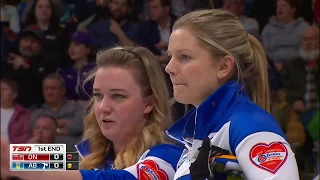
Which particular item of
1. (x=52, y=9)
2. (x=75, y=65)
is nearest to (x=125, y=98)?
(x=75, y=65)

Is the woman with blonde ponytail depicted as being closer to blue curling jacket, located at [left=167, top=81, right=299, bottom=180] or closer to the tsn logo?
blue curling jacket, located at [left=167, top=81, right=299, bottom=180]

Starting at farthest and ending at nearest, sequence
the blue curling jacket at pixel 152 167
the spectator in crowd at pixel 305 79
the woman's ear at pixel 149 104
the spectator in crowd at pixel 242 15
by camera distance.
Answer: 1. the spectator in crowd at pixel 242 15
2. the spectator in crowd at pixel 305 79
3. the woman's ear at pixel 149 104
4. the blue curling jacket at pixel 152 167

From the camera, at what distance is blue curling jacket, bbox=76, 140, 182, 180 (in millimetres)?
2114

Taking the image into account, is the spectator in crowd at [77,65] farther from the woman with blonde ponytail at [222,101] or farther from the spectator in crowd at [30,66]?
the woman with blonde ponytail at [222,101]

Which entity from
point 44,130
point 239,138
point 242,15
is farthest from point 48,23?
point 239,138

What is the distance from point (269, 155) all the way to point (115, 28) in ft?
15.2

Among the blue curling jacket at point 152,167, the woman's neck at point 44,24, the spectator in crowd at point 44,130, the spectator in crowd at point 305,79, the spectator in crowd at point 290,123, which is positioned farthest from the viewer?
the woman's neck at point 44,24

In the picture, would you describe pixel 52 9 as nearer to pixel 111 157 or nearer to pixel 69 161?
pixel 111 157

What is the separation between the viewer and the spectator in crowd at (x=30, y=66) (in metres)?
6.31

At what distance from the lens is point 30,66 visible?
6.44 meters

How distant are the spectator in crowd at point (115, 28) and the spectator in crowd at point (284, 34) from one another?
1.12 metres

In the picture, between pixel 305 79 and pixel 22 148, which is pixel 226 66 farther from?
pixel 305 79

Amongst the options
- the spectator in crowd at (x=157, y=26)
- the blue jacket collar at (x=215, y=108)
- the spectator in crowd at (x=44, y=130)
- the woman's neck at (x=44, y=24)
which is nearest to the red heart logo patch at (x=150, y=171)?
the blue jacket collar at (x=215, y=108)

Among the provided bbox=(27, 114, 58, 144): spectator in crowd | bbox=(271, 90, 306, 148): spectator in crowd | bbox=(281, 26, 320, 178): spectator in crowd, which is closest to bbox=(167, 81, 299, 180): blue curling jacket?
bbox=(27, 114, 58, 144): spectator in crowd
